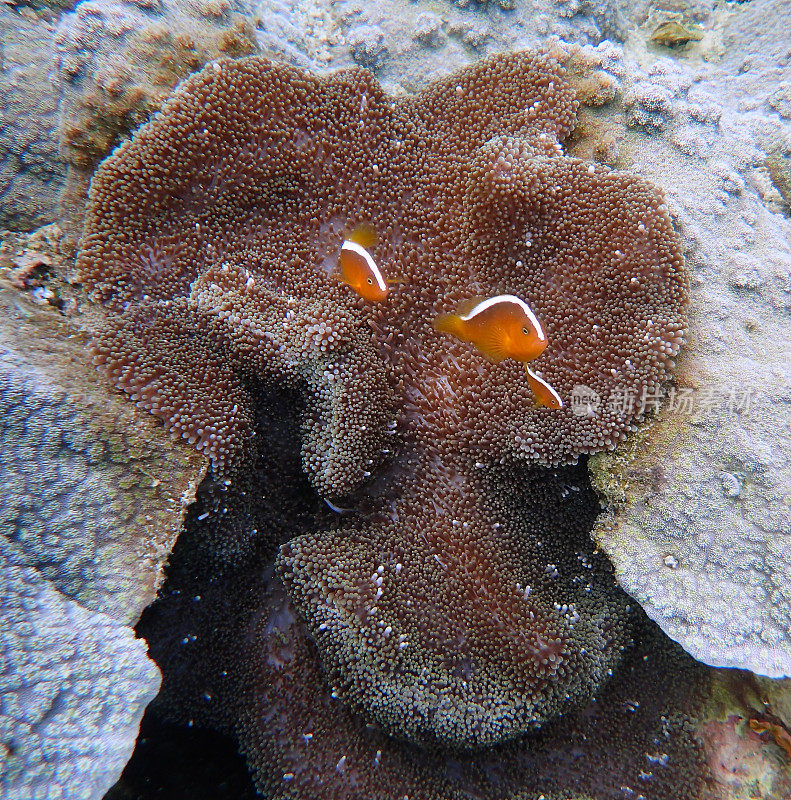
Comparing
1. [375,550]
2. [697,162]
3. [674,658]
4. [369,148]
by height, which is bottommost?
[674,658]

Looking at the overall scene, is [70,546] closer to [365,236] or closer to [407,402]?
[407,402]

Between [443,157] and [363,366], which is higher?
[443,157]

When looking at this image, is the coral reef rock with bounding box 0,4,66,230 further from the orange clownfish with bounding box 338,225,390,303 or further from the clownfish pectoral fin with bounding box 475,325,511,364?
the clownfish pectoral fin with bounding box 475,325,511,364

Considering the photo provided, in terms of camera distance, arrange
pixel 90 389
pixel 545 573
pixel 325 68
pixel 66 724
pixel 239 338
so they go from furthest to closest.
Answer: pixel 325 68 < pixel 545 573 < pixel 239 338 < pixel 90 389 < pixel 66 724

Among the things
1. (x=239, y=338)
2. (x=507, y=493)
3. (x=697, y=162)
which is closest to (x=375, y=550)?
(x=507, y=493)

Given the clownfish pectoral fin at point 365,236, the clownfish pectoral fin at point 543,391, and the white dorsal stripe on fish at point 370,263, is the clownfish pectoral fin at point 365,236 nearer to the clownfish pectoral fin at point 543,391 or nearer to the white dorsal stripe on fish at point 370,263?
the white dorsal stripe on fish at point 370,263

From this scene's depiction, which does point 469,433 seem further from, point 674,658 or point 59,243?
point 59,243
